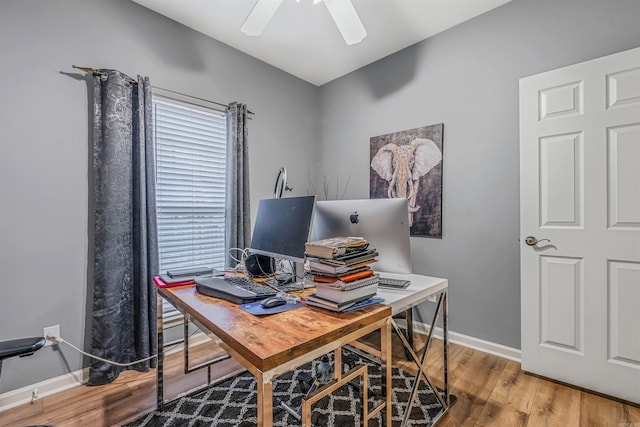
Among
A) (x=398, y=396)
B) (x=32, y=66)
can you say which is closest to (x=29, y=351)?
(x=32, y=66)

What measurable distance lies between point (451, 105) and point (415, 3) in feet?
2.73

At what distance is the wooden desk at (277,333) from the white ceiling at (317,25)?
2224 mm

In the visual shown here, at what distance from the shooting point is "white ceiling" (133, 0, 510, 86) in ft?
7.46

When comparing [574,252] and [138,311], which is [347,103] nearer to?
[574,252]

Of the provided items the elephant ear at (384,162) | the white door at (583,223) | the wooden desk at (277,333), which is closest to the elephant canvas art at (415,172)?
the elephant ear at (384,162)

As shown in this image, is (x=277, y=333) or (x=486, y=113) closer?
(x=277, y=333)

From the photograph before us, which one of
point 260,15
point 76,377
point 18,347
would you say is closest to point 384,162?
point 260,15

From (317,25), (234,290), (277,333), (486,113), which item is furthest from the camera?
(317,25)

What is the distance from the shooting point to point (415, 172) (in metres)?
2.76

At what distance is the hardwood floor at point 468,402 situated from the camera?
1.61 metres

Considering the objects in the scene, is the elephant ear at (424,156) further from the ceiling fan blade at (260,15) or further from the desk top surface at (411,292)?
the ceiling fan blade at (260,15)

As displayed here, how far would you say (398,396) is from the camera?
1.82 meters

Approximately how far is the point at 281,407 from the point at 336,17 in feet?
7.30

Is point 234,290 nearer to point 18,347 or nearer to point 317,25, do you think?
point 18,347
